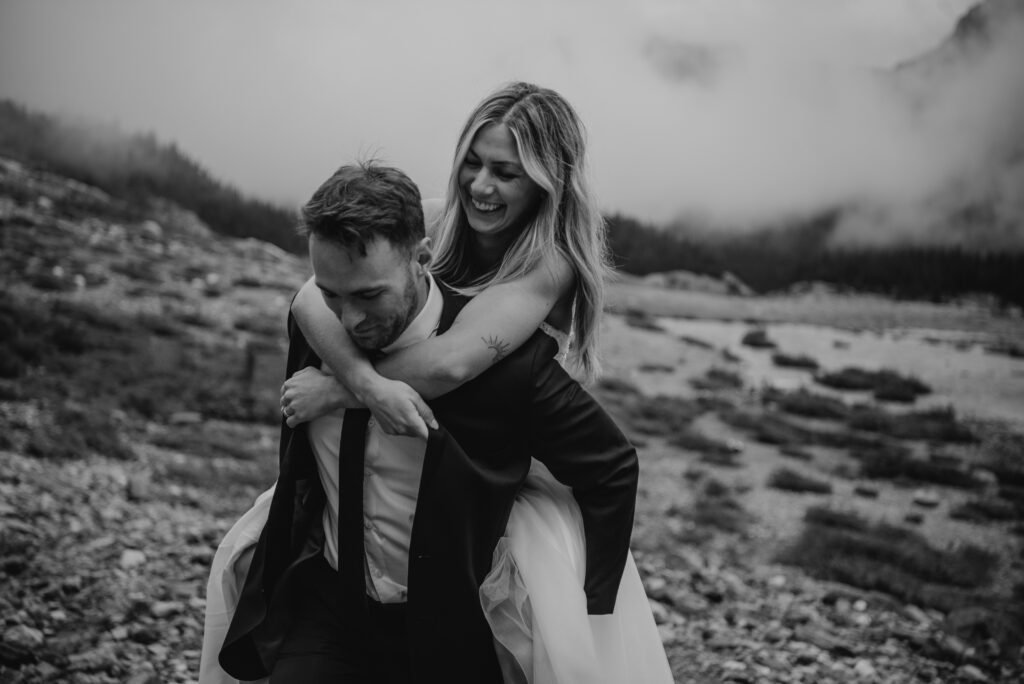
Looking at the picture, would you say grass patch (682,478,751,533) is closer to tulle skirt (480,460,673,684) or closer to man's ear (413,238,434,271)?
tulle skirt (480,460,673,684)

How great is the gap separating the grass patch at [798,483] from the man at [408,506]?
26.9 ft

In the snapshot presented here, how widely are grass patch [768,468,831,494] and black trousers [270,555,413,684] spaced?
8481 mm

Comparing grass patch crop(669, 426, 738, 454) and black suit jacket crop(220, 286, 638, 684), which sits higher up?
black suit jacket crop(220, 286, 638, 684)

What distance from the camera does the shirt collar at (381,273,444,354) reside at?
2.53m

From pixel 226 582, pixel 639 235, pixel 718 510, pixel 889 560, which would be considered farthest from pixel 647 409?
pixel 639 235

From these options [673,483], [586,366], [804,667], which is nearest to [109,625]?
[586,366]

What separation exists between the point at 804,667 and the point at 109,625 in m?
4.61

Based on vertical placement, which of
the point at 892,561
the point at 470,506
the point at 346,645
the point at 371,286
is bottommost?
the point at 892,561

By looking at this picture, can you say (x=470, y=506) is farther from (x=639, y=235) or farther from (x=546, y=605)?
(x=639, y=235)

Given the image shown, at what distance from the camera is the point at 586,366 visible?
10.2 feet

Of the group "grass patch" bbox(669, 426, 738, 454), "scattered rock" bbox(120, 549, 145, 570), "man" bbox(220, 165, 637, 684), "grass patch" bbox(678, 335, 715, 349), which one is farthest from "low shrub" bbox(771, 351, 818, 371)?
"man" bbox(220, 165, 637, 684)

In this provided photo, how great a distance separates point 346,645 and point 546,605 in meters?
0.66

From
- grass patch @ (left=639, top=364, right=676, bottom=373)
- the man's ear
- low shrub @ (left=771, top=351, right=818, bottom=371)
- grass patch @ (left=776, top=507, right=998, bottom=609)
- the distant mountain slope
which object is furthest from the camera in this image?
the distant mountain slope

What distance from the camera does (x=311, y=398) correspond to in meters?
2.48
